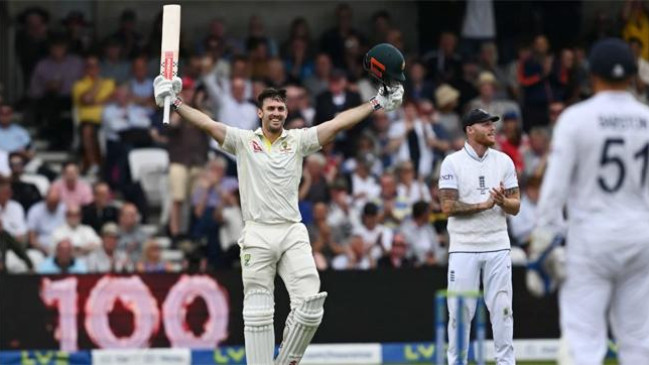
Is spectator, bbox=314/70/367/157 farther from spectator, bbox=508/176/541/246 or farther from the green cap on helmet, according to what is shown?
the green cap on helmet

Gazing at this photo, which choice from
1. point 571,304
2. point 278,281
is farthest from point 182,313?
point 571,304

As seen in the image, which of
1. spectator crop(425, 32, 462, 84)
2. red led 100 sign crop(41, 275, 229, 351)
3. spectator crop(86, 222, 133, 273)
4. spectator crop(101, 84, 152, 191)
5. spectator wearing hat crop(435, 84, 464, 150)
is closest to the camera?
red led 100 sign crop(41, 275, 229, 351)

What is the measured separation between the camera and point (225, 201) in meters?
16.1

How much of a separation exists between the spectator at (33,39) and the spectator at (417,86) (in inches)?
168

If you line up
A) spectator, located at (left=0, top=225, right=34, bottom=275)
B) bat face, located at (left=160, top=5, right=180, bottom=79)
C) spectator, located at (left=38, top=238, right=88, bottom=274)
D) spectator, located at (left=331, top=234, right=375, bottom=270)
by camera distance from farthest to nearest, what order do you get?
spectator, located at (left=331, top=234, right=375, bottom=270) < spectator, located at (left=38, top=238, right=88, bottom=274) < spectator, located at (left=0, top=225, right=34, bottom=275) < bat face, located at (left=160, top=5, right=180, bottom=79)

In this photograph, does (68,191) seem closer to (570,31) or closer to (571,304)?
(570,31)

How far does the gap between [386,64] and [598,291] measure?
3146 mm

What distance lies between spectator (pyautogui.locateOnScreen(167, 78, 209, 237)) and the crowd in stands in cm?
2

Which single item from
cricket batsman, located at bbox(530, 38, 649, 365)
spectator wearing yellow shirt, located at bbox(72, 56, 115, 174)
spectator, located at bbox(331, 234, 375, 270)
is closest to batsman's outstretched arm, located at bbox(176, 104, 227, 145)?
cricket batsman, located at bbox(530, 38, 649, 365)

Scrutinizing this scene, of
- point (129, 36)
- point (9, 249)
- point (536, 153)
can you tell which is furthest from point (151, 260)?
point (536, 153)

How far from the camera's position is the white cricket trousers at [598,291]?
743 cm

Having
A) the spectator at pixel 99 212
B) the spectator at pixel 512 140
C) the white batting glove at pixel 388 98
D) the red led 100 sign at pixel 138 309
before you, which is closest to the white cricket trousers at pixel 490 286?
the white batting glove at pixel 388 98

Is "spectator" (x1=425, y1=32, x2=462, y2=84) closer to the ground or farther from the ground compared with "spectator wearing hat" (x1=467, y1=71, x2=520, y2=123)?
farther from the ground

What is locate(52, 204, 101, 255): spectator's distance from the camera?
15.4 metres
